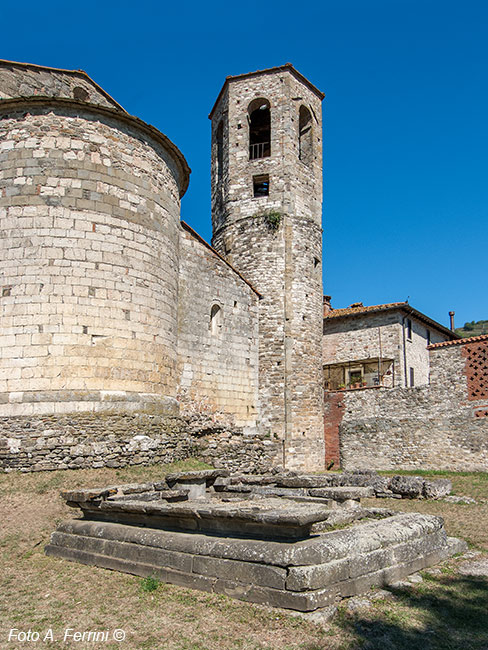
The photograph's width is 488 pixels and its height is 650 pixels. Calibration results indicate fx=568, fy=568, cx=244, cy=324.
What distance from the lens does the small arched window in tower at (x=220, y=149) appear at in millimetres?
22000

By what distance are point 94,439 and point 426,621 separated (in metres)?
7.72

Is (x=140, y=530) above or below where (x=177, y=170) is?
below

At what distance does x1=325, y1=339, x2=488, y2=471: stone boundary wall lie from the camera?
1783 cm

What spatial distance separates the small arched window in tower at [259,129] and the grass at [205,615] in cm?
1747

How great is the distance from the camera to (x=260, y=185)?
21562 millimetres

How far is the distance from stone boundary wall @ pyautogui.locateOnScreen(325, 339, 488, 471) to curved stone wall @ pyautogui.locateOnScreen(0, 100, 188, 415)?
33.6 feet

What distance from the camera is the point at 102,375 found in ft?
36.9

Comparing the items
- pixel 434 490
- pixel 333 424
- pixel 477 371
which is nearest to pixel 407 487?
pixel 434 490

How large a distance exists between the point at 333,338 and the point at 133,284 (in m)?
17.0

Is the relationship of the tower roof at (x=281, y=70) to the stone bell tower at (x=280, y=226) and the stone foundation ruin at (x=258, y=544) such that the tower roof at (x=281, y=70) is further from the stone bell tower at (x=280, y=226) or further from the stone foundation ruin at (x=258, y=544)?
Answer: the stone foundation ruin at (x=258, y=544)

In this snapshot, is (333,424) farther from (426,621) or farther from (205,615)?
(205,615)

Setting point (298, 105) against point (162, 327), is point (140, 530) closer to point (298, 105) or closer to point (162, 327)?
point (162, 327)

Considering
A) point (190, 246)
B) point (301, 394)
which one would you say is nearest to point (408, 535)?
point (190, 246)

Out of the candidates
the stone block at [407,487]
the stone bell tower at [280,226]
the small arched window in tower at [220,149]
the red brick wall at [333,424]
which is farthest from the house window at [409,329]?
the stone block at [407,487]
